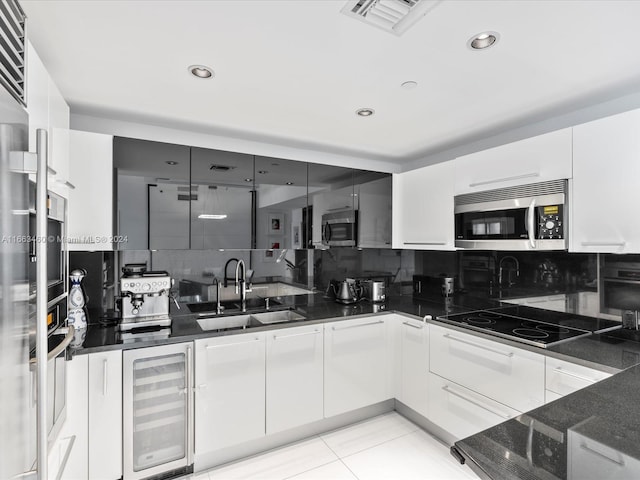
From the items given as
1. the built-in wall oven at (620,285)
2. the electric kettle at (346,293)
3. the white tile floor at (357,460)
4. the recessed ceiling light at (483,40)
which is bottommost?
the white tile floor at (357,460)

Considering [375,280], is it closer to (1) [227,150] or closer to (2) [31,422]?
(1) [227,150]

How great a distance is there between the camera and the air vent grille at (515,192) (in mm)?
2109

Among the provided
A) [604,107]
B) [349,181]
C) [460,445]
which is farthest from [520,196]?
[460,445]

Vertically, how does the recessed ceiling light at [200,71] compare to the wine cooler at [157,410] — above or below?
above

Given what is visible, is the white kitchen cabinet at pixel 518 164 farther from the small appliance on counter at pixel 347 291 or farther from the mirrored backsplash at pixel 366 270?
the small appliance on counter at pixel 347 291

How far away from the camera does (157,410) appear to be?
208cm

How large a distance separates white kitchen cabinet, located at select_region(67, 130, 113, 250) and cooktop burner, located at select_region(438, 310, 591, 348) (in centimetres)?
240

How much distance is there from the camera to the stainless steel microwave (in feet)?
6.86

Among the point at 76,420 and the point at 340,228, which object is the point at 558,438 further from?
the point at 340,228

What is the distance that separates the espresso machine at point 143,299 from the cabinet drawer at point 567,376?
231 cm

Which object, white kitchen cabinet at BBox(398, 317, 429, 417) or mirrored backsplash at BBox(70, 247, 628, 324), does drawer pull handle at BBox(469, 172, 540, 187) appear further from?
→ white kitchen cabinet at BBox(398, 317, 429, 417)

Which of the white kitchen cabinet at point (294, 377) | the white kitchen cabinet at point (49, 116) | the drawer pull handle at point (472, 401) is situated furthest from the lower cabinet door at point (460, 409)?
the white kitchen cabinet at point (49, 116)

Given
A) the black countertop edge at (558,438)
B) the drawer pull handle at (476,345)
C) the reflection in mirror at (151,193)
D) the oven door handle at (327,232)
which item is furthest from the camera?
the oven door handle at (327,232)

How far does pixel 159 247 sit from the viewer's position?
2.37 meters
